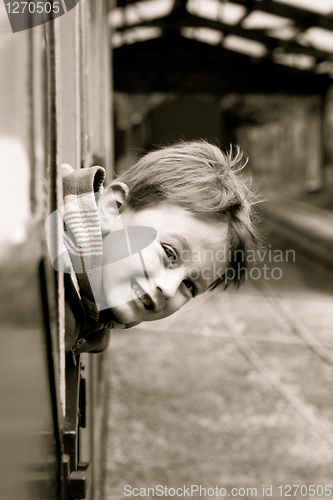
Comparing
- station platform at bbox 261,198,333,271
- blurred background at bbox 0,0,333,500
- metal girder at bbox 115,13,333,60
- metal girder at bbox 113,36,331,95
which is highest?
metal girder at bbox 115,13,333,60

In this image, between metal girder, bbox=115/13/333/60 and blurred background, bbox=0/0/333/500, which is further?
metal girder, bbox=115/13/333/60

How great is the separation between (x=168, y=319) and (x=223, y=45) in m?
8.54

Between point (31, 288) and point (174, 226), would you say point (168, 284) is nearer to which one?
point (174, 226)

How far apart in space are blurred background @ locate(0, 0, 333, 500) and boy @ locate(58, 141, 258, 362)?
51 millimetres

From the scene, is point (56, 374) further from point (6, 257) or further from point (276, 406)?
point (276, 406)

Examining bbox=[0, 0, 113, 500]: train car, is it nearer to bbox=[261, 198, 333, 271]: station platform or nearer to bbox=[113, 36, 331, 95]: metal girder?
bbox=[261, 198, 333, 271]: station platform

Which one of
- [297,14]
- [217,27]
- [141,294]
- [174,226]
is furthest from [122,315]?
[217,27]

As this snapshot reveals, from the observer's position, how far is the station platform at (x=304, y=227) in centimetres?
994

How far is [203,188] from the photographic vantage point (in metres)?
0.77

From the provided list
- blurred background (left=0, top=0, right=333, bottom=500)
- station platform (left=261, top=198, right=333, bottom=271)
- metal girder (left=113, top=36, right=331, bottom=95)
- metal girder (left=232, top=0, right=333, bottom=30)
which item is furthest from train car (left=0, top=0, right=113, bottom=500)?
metal girder (left=113, top=36, right=331, bottom=95)

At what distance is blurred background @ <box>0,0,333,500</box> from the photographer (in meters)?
0.53

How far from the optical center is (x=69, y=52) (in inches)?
44.0

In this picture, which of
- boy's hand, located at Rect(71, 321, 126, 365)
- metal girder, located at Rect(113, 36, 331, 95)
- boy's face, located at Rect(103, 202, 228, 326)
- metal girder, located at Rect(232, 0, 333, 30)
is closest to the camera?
boy's face, located at Rect(103, 202, 228, 326)

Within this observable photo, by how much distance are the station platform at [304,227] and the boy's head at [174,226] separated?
285 inches
